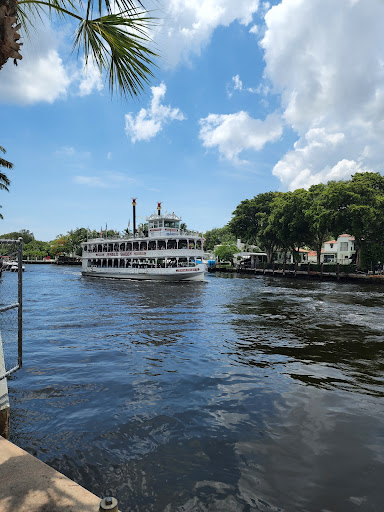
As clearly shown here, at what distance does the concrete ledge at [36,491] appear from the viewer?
7.97ft

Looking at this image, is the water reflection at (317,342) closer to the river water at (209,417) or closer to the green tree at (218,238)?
the river water at (209,417)

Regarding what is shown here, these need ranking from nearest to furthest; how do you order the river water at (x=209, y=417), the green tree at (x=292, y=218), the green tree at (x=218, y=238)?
1. the river water at (x=209, y=417)
2. the green tree at (x=292, y=218)
3. the green tree at (x=218, y=238)

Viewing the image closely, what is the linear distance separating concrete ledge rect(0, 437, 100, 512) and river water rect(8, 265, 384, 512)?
118 centimetres

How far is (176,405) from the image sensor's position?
5.93 m

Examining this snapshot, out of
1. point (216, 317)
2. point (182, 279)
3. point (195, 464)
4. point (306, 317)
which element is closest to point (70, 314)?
point (216, 317)

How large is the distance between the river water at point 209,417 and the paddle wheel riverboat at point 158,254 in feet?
79.7

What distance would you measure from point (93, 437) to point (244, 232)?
2365 inches

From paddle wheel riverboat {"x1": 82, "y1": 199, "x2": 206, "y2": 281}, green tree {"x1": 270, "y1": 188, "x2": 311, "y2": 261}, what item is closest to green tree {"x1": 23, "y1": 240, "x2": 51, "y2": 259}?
paddle wheel riverboat {"x1": 82, "y1": 199, "x2": 206, "y2": 281}

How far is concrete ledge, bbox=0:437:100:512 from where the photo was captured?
2430mm

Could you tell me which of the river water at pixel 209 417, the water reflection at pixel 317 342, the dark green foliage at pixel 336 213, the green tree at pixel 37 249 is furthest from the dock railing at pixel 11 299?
the green tree at pixel 37 249

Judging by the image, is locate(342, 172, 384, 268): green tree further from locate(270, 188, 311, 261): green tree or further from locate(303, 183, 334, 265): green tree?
locate(270, 188, 311, 261): green tree

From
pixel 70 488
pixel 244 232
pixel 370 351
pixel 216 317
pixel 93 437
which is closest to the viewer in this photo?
pixel 70 488

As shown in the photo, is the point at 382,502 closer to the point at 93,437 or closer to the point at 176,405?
the point at 176,405

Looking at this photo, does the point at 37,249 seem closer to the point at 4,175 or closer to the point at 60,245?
the point at 60,245
